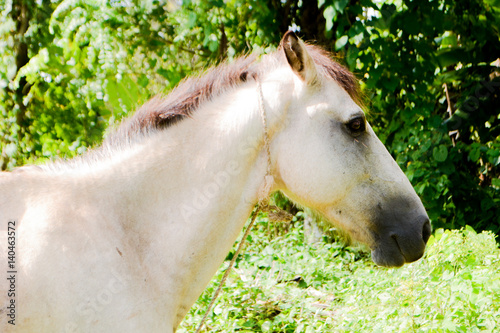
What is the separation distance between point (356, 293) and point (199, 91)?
216 centimetres

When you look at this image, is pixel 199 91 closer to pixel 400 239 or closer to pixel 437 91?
pixel 400 239

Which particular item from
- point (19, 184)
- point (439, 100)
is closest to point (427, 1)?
point (439, 100)

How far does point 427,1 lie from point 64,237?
368 cm

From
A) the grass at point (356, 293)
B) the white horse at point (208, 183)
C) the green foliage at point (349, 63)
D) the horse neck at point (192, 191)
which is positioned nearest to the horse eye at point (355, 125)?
the white horse at point (208, 183)

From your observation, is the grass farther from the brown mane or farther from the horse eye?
the brown mane

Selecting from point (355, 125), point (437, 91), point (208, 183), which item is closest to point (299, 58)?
point (355, 125)

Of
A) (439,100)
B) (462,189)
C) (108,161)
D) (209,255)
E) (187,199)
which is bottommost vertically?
(462,189)

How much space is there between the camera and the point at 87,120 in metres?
5.56

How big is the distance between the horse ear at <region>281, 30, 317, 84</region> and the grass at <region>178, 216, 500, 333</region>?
1613 mm

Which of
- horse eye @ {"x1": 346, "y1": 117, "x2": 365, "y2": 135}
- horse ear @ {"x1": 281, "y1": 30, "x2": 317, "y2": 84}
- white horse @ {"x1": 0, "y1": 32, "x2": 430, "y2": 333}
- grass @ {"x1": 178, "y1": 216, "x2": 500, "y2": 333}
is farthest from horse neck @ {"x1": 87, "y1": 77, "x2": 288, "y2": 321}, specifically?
grass @ {"x1": 178, "y1": 216, "x2": 500, "y2": 333}

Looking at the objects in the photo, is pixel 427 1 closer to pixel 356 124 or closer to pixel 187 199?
pixel 356 124

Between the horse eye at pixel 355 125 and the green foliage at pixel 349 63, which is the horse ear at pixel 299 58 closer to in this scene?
the horse eye at pixel 355 125

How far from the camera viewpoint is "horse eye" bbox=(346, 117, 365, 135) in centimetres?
196

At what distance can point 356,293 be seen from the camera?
346 centimetres
